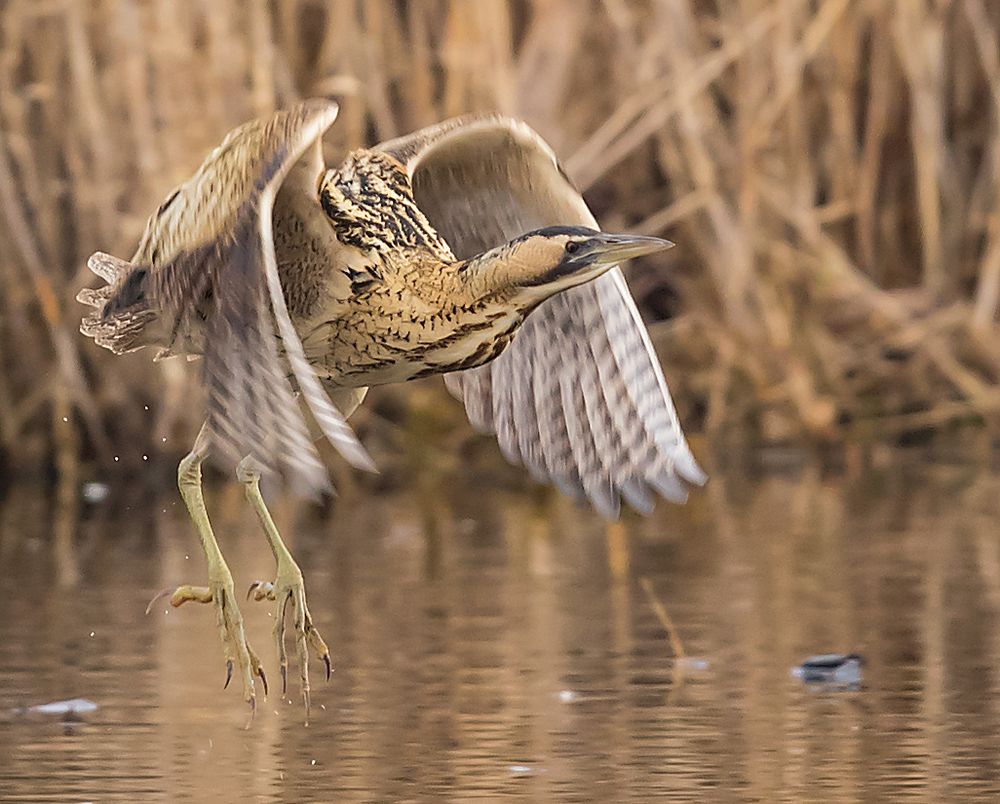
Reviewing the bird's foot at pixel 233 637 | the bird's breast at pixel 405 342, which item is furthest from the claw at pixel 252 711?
the bird's breast at pixel 405 342

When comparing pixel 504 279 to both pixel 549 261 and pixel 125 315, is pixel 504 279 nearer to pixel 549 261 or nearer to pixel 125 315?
pixel 549 261

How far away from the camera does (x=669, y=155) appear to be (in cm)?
1296

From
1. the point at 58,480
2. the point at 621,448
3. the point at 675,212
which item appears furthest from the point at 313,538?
the point at 621,448

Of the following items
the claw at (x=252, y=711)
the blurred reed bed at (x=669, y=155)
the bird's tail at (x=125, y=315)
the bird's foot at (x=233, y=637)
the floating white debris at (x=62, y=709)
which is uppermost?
the blurred reed bed at (x=669, y=155)

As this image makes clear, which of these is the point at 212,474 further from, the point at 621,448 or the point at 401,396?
the point at 621,448

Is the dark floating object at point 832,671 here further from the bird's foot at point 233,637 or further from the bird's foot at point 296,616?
the bird's foot at point 233,637

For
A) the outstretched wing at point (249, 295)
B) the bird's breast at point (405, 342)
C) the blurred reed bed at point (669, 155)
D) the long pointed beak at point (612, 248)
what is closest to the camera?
the outstretched wing at point (249, 295)

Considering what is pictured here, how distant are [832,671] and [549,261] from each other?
1796mm

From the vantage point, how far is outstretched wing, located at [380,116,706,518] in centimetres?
717

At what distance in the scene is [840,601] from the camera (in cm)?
897

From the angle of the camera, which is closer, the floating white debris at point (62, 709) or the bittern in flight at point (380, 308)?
the bittern in flight at point (380, 308)

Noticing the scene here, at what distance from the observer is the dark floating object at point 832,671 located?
7371mm

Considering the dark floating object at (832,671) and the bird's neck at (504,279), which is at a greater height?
the bird's neck at (504,279)

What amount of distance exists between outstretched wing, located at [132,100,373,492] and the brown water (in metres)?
0.83
